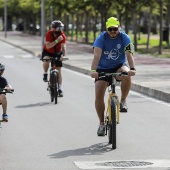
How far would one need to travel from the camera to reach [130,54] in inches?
463

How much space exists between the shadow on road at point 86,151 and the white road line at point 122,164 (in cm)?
69

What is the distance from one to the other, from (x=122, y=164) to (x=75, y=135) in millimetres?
2987

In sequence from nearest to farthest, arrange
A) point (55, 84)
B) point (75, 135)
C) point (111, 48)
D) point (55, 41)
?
1. point (111, 48)
2. point (75, 135)
3. point (55, 84)
4. point (55, 41)

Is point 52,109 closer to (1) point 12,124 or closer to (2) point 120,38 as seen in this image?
(1) point 12,124

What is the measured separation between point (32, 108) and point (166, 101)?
3247 millimetres

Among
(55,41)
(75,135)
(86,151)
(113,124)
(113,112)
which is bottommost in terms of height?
(75,135)

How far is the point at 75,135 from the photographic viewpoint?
12852mm

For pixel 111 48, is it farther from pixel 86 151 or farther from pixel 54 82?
pixel 54 82

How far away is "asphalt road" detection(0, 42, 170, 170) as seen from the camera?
10.2 m

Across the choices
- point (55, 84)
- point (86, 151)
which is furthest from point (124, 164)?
point (55, 84)

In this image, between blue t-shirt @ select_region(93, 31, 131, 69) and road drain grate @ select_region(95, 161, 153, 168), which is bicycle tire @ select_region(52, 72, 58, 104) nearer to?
blue t-shirt @ select_region(93, 31, 131, 69)

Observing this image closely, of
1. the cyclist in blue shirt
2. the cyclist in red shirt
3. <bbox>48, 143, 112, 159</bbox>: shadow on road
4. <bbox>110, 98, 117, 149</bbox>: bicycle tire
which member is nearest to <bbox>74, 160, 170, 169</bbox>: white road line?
<bbox>48, 143, 112, 159</bbox>: shadow on road

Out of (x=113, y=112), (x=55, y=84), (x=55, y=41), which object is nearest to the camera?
(x=113, y=112)

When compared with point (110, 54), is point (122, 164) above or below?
below
